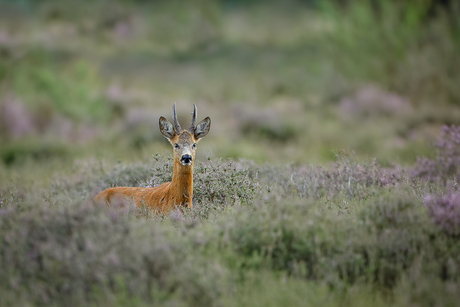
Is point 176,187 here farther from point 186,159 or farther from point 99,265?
point 99,265

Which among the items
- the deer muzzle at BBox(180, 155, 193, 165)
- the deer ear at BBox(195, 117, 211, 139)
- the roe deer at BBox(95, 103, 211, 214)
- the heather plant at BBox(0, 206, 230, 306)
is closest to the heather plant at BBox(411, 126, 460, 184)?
the deer ear at BBox(195, 117, 211, 139)

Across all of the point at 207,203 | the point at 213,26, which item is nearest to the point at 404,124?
the point at 207,203

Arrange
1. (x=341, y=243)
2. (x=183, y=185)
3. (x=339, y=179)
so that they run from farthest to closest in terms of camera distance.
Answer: (x=339, y=179), (x=183, y=185), (x=341, y=243)

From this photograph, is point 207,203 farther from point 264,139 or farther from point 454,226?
point 264,139

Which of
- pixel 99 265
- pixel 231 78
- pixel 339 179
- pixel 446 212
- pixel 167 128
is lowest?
pixel 99 265

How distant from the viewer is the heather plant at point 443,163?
7.41 metres

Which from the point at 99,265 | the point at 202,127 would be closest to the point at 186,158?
the point at 202,127

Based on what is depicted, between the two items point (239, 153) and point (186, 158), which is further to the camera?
point (239, 153)

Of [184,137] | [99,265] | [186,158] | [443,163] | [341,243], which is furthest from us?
[443,163]

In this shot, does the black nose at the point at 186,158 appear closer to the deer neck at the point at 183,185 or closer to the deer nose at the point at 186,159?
the deer nose at the point at 186,159

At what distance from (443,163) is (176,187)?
187 inches

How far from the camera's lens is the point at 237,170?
22.4ft

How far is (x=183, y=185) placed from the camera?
5.96 meters

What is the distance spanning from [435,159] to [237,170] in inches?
155
